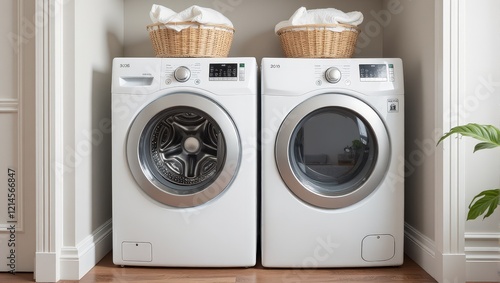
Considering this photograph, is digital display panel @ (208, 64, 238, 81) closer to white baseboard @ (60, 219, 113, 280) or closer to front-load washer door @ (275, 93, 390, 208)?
front-load washer door @ (275, 93, 390, 208)

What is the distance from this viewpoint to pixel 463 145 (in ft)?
5.97

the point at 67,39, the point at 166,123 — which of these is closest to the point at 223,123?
the point at 166,123

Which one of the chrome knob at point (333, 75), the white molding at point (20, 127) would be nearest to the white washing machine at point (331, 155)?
the chrome knob at point (333, 75)

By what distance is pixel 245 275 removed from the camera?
1.99 meters

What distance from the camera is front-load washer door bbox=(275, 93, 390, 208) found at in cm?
201

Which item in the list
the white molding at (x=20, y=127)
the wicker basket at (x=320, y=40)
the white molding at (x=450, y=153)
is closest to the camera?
the white molding at (x=450, y=153)

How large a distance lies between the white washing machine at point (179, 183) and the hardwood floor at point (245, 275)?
39 millimetres

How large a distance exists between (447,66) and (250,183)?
0.86 metres

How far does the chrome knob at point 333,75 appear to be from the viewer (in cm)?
201

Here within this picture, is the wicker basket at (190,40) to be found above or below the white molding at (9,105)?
above

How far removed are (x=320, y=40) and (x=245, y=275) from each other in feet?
3.33

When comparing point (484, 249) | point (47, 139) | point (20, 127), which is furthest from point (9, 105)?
point (484, 249)

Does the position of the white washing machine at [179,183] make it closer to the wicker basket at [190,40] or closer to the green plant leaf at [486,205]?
the wicker basket at [190,40]

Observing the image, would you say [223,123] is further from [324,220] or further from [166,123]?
[324,220]
